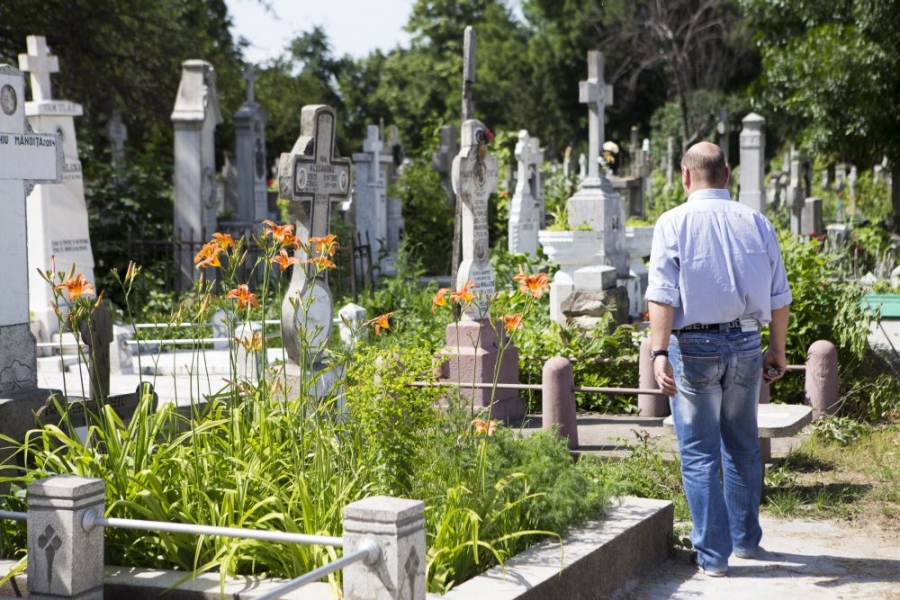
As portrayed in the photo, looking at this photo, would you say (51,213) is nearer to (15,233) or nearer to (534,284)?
(15,233)

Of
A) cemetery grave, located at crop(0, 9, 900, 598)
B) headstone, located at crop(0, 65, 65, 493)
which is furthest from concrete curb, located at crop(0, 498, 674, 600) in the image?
headstone, located at crop(0, 65, 65, 493)

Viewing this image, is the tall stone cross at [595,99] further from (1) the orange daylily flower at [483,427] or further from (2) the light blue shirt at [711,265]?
(1) the orange daylily flower at [483,427]

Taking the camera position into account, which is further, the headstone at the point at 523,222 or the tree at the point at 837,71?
the tree at the point at 837,71

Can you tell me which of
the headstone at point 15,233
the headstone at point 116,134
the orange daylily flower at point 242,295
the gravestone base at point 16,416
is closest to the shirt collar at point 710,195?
the orange daylily flower at point 242,295

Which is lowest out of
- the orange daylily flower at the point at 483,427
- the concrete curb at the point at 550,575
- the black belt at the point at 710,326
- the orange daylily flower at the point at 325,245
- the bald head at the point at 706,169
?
the concrete curb at the point at 550,575

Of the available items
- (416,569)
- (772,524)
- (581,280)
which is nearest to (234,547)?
(416,569)

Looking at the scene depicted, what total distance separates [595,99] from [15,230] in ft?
32.6

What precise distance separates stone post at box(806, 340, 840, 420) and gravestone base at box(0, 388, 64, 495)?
482 cm

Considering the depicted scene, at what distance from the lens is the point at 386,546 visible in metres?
3.49

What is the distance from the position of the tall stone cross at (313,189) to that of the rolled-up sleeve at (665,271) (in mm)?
3490

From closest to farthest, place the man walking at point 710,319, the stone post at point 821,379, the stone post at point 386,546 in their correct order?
1. the stone post at point 386,546
2. the man walking at point 710,319
3. the stone post at point 821,379

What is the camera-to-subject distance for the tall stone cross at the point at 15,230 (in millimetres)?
6672

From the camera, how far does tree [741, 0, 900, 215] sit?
752 inches

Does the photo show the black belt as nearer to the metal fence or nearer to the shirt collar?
the shirt collar
